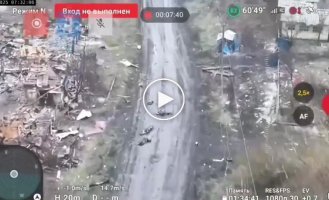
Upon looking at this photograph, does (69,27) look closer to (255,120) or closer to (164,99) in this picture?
(164,99)

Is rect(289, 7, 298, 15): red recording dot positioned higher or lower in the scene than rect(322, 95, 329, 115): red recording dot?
higher

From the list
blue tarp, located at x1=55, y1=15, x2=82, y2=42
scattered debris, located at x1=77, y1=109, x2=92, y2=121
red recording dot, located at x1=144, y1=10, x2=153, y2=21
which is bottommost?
scattered debris, located at x1=77, y1=109, x2=92, y2=121

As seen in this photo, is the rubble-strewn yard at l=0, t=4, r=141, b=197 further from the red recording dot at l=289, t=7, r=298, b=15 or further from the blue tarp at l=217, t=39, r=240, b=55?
the red recording dot at l=289, t=7, r=298, b=15

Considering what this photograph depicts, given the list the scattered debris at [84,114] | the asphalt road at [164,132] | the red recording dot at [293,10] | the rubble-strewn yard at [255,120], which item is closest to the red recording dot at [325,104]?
the rubble-strewn yard at [255,120]

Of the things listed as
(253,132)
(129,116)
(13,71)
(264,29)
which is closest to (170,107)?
(129,116)

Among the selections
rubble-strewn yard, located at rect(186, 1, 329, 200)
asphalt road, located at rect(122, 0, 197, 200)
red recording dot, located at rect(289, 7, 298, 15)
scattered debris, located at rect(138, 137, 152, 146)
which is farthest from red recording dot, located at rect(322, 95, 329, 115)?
scattered debris, located at rect(138, 137, 152, 146)

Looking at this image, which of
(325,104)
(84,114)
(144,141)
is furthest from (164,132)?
(325,104)
